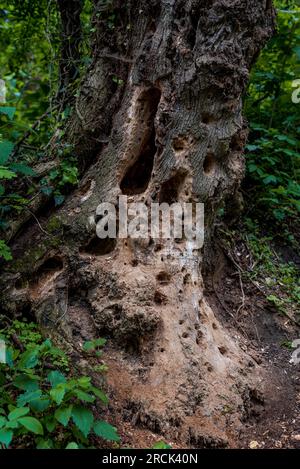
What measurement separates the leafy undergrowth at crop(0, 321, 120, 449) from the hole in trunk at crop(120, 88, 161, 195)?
1505mm

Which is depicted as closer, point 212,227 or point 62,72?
point 212,227

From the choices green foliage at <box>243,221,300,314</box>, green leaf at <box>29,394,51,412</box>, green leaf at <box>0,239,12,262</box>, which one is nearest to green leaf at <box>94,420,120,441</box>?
green leaf at <box>29,394,51,412</box>

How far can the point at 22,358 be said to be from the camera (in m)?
2.96

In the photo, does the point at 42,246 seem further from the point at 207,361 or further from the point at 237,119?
the point at 237,119

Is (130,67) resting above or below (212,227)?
above

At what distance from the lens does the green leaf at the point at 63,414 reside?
8.54ft

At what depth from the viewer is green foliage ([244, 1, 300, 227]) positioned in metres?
5.31

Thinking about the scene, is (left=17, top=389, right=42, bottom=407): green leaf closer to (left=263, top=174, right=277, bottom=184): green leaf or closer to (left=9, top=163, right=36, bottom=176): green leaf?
(left=9, top=163, right=36, bottom=176): green leaf

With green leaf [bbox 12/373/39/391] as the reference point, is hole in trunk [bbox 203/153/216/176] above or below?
above

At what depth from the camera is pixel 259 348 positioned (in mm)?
4125

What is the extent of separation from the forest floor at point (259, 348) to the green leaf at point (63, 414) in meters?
0.56
